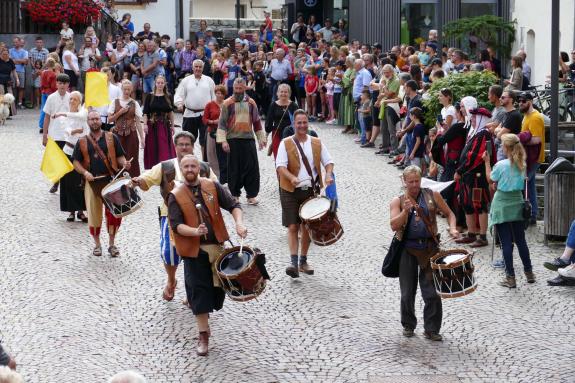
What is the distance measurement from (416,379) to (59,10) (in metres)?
25.6

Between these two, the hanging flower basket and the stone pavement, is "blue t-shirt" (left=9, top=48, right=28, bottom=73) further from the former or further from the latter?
the stone pavement

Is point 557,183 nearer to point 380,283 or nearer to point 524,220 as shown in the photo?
point 524,220

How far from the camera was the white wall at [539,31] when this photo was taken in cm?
2641

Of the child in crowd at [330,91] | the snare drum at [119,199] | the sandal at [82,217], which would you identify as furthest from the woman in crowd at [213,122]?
the child in crowd at [330,91]

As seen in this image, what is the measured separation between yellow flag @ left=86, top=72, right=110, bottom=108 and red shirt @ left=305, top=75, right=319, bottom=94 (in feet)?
33.2

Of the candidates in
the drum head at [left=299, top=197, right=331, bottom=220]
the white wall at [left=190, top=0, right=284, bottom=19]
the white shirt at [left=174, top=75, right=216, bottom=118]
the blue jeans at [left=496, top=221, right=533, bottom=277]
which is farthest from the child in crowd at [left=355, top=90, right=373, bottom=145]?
the white wall at [left=190, top=0, right=284, bottom=19]

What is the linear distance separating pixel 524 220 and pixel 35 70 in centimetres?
2047

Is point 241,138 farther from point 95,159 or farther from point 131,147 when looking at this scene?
point 95,159

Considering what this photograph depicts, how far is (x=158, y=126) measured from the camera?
18.2 metres

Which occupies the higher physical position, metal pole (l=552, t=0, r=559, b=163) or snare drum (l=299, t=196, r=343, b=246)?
metal pole (l=552, t=0, r=559, b=163)

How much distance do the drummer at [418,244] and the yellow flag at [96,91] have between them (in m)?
8.51

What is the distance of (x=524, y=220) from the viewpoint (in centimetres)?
1295

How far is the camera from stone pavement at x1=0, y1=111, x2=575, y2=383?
395 inches

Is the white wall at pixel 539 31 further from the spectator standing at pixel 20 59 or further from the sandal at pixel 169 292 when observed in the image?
the sandal at pixel 169 292
